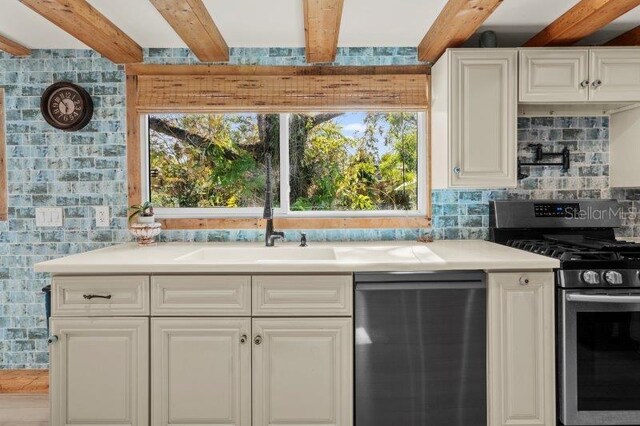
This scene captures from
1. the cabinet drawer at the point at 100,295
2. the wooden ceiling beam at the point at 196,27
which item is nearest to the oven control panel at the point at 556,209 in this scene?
the wooden ceiling beam at the point at 196,27

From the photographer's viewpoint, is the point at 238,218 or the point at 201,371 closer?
the point at 201,371

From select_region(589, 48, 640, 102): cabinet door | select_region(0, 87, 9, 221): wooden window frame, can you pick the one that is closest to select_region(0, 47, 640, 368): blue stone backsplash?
select_region(0, 87, 9, 221): wooden window frame

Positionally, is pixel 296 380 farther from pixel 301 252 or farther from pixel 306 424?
pixel 301 252

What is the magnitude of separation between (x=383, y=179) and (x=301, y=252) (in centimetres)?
76

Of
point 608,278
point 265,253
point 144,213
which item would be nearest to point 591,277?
point 608,278

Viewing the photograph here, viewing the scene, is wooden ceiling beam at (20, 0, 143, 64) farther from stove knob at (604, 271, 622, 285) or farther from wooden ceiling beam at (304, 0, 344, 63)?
stove knob at (604, 271, 622, 285)

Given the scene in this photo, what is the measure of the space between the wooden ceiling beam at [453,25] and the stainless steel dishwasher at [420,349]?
4.03 ft

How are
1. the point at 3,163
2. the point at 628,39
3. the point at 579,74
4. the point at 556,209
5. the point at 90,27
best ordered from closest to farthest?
the point at 90,27, the point at 579,74, the point at 628,39, the point at 556,209, the point at 3,163

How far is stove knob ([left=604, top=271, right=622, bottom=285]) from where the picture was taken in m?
1.91

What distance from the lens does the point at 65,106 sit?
268 cm

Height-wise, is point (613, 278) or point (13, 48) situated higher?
point (13, 48)

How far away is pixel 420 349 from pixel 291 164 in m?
1.43

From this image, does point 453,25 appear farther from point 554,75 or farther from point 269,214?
point 269,214

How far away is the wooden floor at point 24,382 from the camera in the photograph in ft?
8.64
